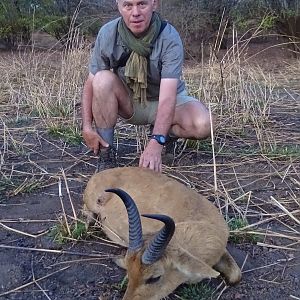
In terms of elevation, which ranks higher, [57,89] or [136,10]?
[136,10]

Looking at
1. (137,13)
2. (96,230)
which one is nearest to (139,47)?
(137,13)

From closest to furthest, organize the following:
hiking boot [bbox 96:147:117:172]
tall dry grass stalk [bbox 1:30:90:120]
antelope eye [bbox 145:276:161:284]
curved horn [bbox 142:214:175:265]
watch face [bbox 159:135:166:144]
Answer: curved horn [bbox 142:214:175:265]
antelope eye [bbox 145:276:161:284]
watch face [bbox 159:135:166:144]
hiking boot [bbox 96:147:117:172]
tall dry grass stalk [bbox 1:30:90:120]

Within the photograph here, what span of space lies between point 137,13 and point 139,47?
0.97 feet

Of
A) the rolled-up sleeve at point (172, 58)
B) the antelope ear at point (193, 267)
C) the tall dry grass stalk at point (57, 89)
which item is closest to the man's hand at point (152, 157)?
the rolled-up sleeve at point (172, 58)

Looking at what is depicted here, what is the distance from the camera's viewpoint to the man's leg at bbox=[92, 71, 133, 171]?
541 centimetres

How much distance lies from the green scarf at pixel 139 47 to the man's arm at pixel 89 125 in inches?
17.0

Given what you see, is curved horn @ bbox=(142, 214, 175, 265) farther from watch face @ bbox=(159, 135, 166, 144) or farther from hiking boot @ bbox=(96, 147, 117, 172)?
hiking boot @ bbox=(96, 147, 117, 172)

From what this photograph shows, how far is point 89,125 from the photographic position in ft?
17.9

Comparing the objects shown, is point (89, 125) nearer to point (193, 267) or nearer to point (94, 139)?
point (94, 139)

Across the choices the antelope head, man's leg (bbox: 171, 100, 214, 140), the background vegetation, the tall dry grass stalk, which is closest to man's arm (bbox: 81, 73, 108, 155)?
man's leg (bbox: 171, 100, 214, 140)

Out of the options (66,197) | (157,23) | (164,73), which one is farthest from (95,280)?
(157,23)

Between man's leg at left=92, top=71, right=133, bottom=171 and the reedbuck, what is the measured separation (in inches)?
42.4

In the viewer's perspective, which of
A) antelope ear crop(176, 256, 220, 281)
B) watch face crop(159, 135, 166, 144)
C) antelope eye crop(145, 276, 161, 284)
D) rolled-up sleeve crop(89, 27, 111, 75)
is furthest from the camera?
rolled-up sleeve crop(89, 27, 111, 75)

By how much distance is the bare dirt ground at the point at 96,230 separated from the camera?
142 inches
